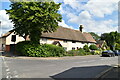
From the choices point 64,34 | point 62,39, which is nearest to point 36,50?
point 62,39

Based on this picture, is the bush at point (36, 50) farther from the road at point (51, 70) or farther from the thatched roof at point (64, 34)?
the thatched roof at point (64, 34)

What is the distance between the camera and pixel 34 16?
77.0 feet

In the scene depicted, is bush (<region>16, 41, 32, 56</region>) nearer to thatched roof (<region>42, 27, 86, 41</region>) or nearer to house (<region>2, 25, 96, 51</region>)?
house (<region>2, 25, 96, 51</region>)

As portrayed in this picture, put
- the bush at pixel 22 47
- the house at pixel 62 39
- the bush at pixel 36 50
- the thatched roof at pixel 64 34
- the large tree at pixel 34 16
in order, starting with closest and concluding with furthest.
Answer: the large tree at pixel 34 16
the bush at pixel 36 50
the bush at pixel 22 47
the house at pixel 62 39
the thatched roof at pixel 64 34

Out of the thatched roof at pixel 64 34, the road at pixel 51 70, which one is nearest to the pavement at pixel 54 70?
the road at pixel 51 70

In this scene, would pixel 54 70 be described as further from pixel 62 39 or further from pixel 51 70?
pixel 62 39

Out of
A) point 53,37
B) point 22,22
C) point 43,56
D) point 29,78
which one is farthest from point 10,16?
point 29,78

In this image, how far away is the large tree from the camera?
23508 millimetres

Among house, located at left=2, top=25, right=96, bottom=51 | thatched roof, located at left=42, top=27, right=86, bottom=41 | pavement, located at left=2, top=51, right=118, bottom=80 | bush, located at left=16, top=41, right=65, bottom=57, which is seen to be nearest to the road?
pavement, located at left=2, top=51, right=118, bottom=80

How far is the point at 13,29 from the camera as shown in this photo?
86.7 ft

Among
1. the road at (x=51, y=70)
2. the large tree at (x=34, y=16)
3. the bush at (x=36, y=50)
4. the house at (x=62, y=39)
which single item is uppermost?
the large tree at (x=34, y=16)

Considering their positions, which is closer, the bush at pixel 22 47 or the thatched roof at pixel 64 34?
the bush at pixel 22 47

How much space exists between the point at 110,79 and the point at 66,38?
1368 inches

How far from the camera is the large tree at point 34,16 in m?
23.5
